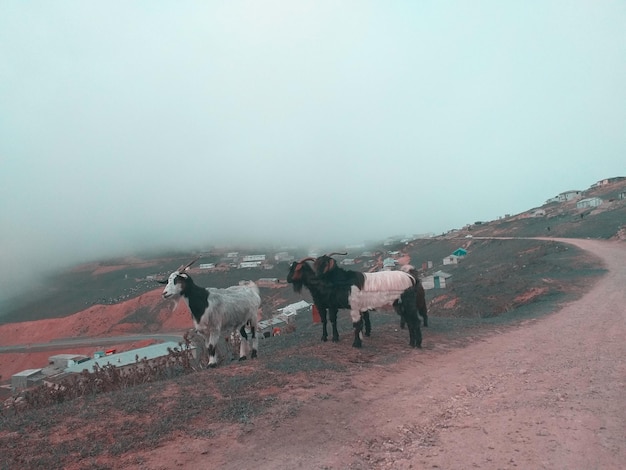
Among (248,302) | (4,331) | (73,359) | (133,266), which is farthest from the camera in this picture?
(133,266)

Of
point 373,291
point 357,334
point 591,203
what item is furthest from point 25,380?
point 591,203

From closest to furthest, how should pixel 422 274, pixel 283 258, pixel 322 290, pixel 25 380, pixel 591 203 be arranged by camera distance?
pixel 322 290 → pixel 25 380 → pixel 422 274 → pixel 591 203 → pixel 283 258

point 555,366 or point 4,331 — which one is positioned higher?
point 555,366

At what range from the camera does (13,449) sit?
5.39 metres

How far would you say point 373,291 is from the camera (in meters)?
10.6

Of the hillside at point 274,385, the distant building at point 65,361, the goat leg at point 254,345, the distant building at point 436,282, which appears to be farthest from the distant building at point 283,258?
the goat leg at point 254,345

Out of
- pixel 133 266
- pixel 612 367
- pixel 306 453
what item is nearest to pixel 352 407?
pixel 306 453

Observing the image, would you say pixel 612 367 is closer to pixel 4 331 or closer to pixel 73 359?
pixel 73 359

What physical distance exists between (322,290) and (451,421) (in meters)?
5.31

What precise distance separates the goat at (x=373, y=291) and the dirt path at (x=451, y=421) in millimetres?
1323

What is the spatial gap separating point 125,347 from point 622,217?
6416 cm

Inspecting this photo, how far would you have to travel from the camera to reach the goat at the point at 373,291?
1052 centimetres

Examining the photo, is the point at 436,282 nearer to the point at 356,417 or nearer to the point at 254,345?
the point at 254,345

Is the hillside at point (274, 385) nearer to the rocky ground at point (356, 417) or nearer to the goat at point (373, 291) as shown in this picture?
the rocky ground at point (356, 417)
